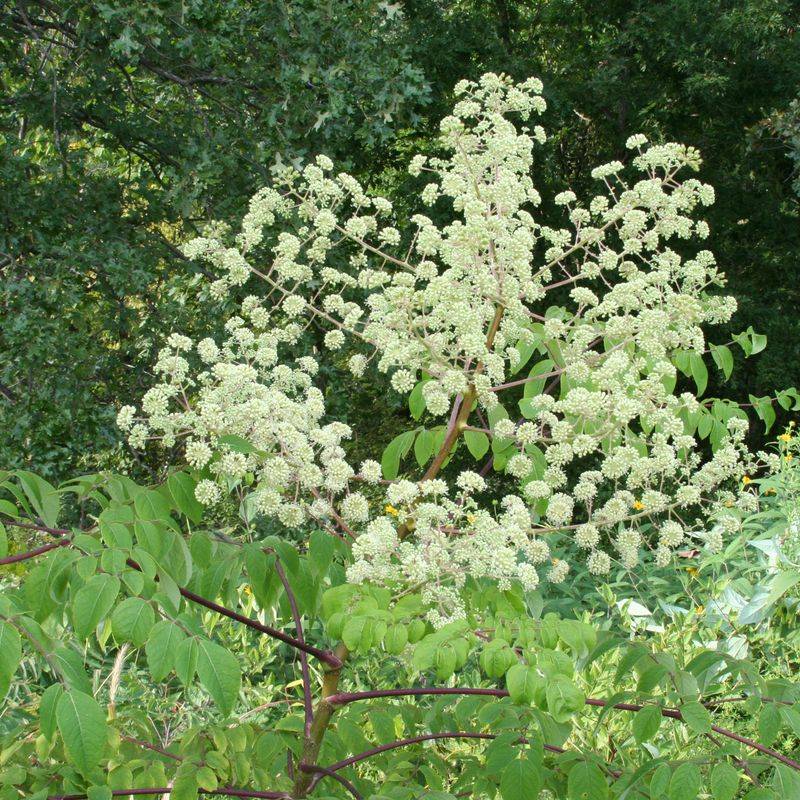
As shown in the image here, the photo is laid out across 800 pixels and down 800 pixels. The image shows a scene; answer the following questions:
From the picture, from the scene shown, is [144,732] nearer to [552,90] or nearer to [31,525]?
[31,525]

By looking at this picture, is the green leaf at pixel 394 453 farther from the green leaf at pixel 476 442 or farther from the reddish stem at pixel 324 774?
the reddish stem at pixel 324 774

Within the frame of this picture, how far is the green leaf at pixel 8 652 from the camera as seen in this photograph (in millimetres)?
1489

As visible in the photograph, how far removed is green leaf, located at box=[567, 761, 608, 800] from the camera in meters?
1.98

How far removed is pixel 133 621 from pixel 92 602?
0.24 feet

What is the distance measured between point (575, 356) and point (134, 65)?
514cm

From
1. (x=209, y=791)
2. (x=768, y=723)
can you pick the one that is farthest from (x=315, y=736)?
(x=768, y=723)

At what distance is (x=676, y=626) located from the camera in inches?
160

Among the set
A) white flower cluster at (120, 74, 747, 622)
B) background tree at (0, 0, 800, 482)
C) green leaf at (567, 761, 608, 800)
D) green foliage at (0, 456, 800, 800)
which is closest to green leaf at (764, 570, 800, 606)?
white flower cluster at (120, 74, 747, 622)

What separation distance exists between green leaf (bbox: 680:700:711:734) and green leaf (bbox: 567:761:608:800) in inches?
10.4

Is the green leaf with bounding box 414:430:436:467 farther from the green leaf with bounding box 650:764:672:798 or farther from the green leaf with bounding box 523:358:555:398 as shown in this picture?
the green leaf with bounding box 650:764:672:798

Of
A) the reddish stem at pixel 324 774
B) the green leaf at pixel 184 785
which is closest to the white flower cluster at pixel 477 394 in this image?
the reddish stem at pixel 324 774

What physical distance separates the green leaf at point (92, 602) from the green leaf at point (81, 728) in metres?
0.14

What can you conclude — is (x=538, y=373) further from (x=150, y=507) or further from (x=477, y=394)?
(x=150, y=507)

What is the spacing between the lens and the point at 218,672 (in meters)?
1.62
